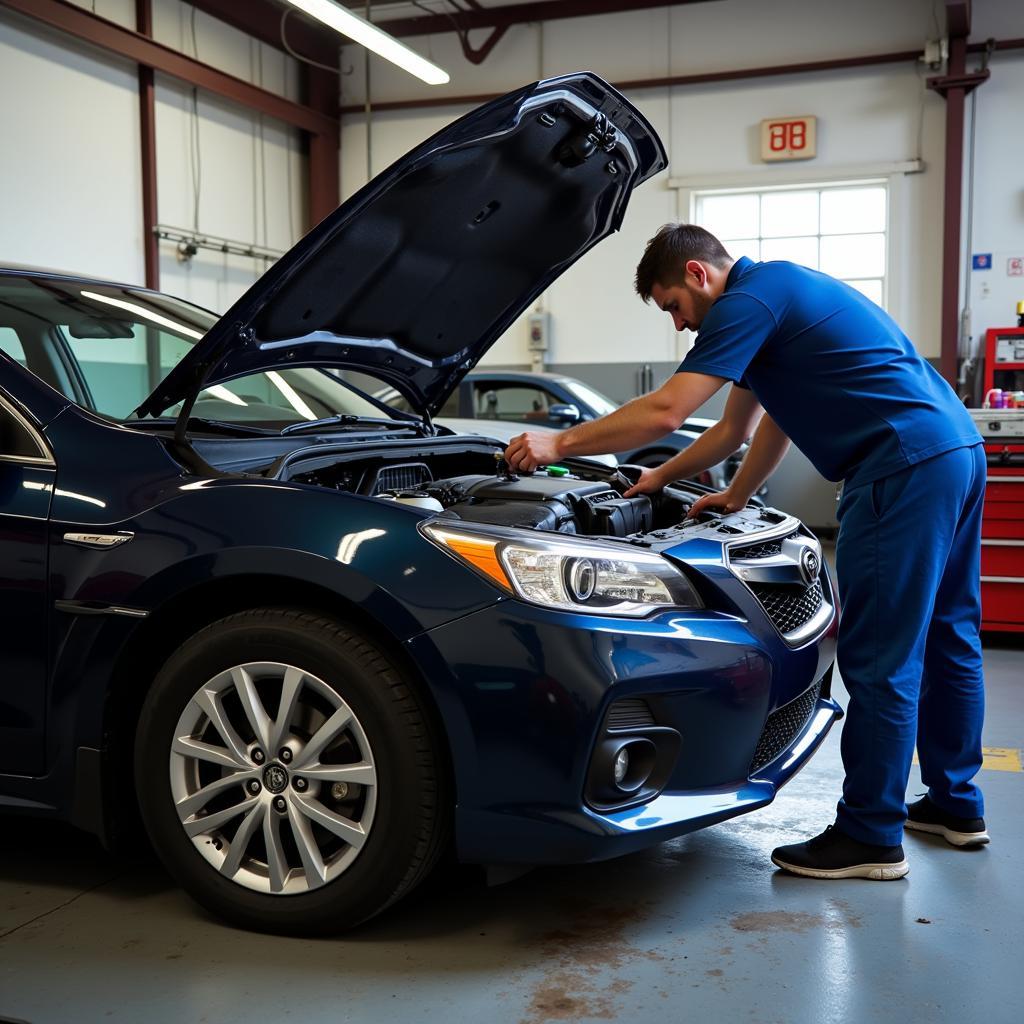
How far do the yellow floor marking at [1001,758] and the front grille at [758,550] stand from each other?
3.64ft

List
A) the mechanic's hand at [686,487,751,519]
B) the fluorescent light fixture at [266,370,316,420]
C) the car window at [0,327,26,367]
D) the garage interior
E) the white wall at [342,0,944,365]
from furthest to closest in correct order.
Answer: the white wall at [342,0,944,365]
the garage interior
the fluorescent light fixture at [266,370,316,420]
the mechanic's hand at [686,487,751,519]
the car window at [0,327,26,367]

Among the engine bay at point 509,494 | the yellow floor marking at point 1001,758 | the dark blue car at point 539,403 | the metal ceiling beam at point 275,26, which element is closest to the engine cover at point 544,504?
the engine bay at point 509,494

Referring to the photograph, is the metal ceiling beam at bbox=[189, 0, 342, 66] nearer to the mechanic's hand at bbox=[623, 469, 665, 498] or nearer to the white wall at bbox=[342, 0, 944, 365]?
the white wall at bbox=[342, 0, 944, 365]

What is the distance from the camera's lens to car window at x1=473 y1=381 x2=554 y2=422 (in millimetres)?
8680

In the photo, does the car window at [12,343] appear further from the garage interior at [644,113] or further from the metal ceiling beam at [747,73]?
the metal ceiling beam at [747,73]

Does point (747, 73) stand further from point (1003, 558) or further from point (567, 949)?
point (567, 949)

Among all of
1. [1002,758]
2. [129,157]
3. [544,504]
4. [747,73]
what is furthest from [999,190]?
[544,504]

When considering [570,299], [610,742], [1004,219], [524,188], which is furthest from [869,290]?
[610,742]

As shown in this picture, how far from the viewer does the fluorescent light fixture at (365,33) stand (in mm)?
8203

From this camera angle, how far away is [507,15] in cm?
1150

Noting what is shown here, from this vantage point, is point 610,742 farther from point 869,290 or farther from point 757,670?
point 869,290

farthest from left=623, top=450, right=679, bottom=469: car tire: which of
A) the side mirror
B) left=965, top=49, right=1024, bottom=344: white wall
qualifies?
left=965, top=49, right=1024, bottom=344: white wall

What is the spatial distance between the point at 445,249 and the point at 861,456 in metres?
1.12

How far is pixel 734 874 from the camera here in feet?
8.18
